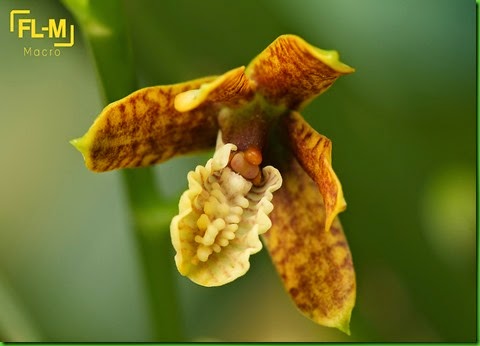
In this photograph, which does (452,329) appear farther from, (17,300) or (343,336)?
(17,300)

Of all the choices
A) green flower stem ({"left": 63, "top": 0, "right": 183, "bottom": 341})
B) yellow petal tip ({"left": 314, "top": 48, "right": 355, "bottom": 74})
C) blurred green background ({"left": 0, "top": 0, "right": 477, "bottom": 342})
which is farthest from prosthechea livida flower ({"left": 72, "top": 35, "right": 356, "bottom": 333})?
blurred green background ({"left": 0, "top": 0, "right": 477, "bottom": 342})

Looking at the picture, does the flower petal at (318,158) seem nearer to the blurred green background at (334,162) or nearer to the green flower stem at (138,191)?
the green flower stem at (138,191)

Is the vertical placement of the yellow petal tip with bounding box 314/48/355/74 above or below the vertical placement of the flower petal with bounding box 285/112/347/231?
above

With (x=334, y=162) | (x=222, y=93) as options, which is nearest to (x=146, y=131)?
(x=222, y=93)

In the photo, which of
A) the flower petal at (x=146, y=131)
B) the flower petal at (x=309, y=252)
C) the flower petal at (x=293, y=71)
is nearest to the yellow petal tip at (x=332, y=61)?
the flower petal at (x=293, y=71)

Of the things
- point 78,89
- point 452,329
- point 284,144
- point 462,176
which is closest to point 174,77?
point 78,89

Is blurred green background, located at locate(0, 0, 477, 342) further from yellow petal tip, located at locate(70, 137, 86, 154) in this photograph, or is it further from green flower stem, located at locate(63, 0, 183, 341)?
yellow petal tip, located at locate(70, 137, 86, 154)
